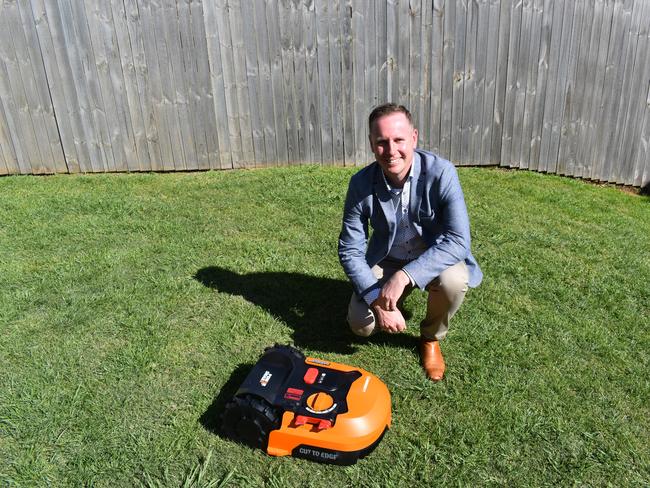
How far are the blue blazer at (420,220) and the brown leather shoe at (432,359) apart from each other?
41cm

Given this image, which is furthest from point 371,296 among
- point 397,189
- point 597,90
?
point 597,90

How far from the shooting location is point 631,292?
3.86 meters

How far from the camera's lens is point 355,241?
300 centimetres

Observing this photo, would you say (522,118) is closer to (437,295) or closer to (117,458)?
(437,295)

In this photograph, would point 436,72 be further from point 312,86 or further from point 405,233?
point 405,233

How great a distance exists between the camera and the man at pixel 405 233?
2.77 meters

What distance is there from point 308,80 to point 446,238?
360cm

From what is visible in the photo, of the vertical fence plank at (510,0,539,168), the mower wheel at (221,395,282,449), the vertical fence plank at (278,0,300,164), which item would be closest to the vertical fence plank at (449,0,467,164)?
the vertical fence plank at (510,0,539,168)

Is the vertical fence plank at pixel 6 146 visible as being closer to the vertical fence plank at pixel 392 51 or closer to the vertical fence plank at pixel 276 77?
the vertical fence plank at pixel 276 77

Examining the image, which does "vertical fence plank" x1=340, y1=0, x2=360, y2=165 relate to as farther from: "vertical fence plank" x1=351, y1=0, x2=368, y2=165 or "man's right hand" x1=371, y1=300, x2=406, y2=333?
"man's right hand" x1=371, y1=300, x2=406, y2=333

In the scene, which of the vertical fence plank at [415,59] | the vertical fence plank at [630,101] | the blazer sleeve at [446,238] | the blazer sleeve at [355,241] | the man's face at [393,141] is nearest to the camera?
the man's face at [393,141]

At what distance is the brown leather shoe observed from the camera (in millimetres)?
3004

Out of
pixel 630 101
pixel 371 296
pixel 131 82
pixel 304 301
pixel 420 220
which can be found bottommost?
pixel 304 301

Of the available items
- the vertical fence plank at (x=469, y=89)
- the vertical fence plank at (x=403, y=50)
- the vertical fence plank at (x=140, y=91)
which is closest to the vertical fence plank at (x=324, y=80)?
the vertical fence plank at (x=403, y=50)
